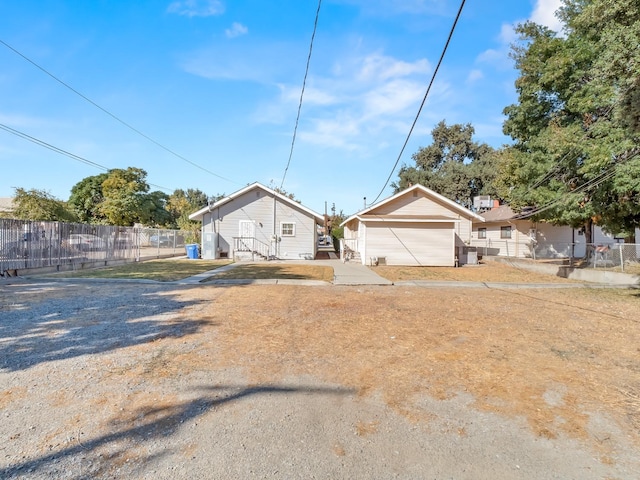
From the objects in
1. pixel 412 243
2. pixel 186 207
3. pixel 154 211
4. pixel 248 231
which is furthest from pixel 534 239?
pixel 186 207

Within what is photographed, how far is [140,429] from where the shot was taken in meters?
3.07

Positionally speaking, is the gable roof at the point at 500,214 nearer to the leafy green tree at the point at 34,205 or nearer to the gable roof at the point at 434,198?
the gable roof at the point at 434,198

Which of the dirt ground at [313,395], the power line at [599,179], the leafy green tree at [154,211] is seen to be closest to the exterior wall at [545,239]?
the power line at [599,179]

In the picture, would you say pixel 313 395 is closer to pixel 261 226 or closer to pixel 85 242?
pixel 85 242

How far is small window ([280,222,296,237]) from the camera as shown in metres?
24.0

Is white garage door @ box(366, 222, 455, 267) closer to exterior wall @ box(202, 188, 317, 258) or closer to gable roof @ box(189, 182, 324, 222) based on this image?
gable roof @ box(189, 182, 324, 222)

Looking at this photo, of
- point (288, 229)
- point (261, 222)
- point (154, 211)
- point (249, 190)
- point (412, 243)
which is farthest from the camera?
point (154, 211)

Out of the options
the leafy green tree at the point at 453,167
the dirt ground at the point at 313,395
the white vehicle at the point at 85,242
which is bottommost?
the dirt ground at the point at 313,395

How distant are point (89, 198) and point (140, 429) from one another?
4935 cm

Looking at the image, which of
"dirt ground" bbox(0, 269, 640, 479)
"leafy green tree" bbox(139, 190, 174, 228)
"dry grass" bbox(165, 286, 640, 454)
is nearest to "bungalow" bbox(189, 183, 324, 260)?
"dry grass" bbox(165, 286, 640, 454)

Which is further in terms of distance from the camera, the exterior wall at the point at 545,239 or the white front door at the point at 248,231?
the exterior wall at the point at 545,239

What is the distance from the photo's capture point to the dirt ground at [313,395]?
270 cm

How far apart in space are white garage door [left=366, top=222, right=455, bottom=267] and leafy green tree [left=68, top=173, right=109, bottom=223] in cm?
3743

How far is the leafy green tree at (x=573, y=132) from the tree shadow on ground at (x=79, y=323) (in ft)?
38.2
